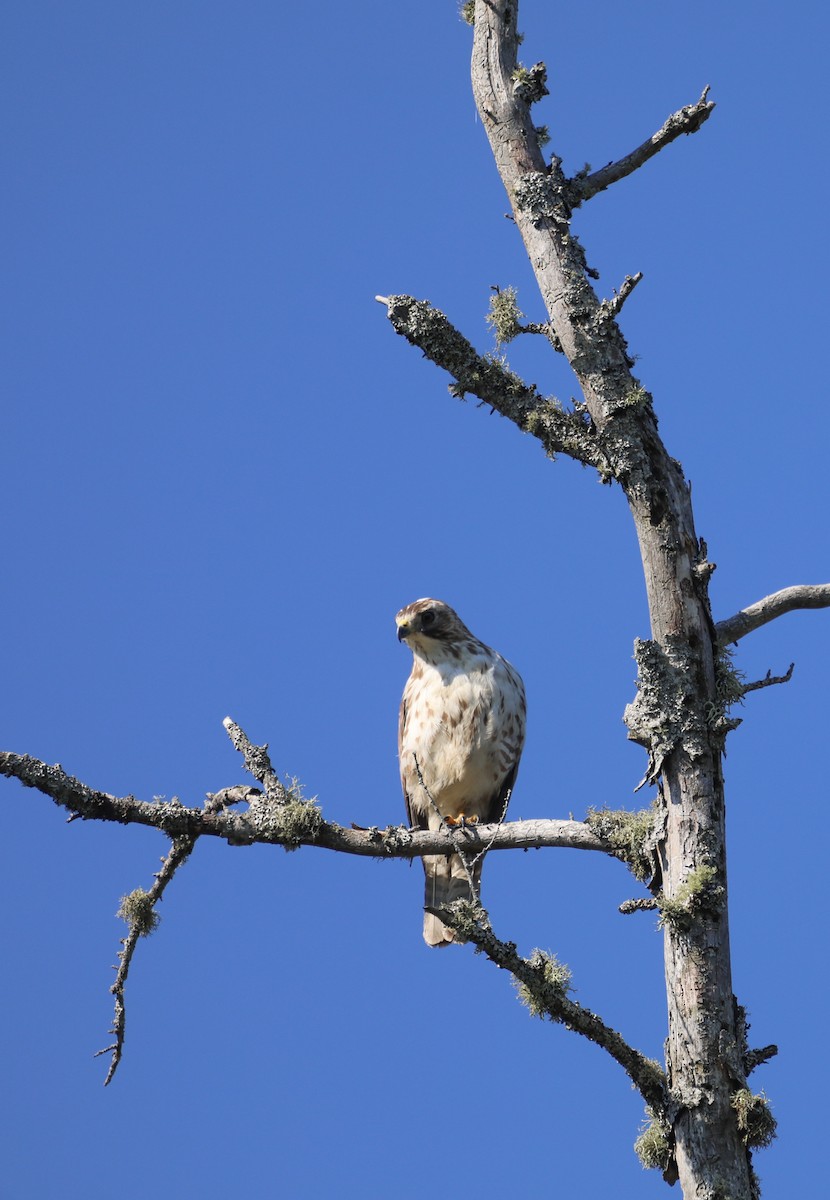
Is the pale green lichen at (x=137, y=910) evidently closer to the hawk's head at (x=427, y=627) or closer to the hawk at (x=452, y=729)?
the hawk at (x=452, y=729)

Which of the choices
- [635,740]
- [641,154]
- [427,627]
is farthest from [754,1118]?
[427,627]

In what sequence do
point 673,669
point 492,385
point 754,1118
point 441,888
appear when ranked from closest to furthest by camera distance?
point 754,1118 → point 673,669 → point 492,385 → point 441,888

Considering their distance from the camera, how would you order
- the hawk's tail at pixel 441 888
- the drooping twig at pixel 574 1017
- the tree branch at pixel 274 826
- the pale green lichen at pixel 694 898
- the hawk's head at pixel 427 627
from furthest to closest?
the hawk's head at pixel 427 627 → the hawk's tail at pixel 441 888 → the tree branch at pixel 274 826 → the pale green lichen at pixel 694 898 → the drooping twig at pixel 574 1017

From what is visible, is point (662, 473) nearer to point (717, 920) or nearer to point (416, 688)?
point (717, 920)

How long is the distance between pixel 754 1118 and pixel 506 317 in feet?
9.79

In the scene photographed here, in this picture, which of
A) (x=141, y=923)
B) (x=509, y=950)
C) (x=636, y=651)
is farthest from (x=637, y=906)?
(x=141, y=923)

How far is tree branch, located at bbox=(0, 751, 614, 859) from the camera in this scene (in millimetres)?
4816

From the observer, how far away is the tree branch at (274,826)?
4.82m

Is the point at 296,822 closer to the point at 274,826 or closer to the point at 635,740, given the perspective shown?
the point at 274,826

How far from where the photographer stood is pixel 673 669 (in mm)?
4812

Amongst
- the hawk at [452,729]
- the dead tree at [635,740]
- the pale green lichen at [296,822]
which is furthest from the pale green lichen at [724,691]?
the hawk at [452,729]

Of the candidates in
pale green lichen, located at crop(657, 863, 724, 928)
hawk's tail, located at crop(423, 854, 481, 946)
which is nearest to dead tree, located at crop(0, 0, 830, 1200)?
pale green lichen, located at crop(657, 863, 724, 928)

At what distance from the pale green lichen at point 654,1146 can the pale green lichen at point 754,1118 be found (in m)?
0.26

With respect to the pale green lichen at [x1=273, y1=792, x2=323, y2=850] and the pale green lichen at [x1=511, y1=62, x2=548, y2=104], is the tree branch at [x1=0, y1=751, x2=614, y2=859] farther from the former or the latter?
the pale green lichen at [x1=511, y1=62, x2=548, y2=104]
